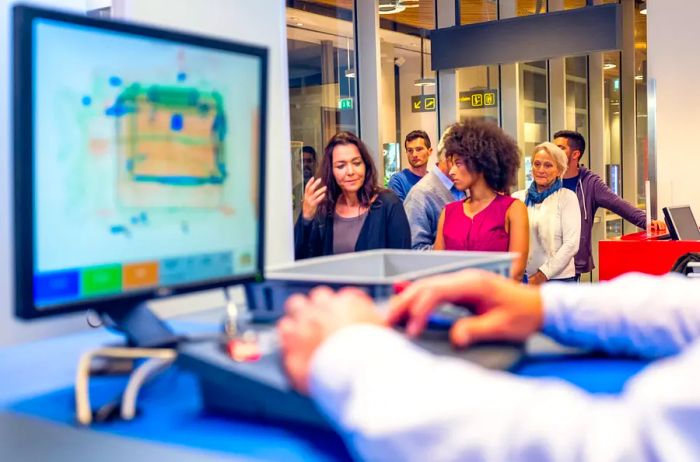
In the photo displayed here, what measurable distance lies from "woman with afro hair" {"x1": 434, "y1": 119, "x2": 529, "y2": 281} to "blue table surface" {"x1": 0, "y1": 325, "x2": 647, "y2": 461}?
9.35 feet

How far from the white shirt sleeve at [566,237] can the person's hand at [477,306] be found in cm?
397

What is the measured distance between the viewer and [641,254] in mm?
5207

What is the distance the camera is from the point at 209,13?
2279 millimetres

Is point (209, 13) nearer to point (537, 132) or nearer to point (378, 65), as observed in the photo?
point (378, 65)

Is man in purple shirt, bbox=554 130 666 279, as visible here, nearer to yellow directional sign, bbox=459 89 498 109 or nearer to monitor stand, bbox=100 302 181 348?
yellow directional sign, bbox=459 89 498 109

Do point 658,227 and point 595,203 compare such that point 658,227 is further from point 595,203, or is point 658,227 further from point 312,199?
point 312,199

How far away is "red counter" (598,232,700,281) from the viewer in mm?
5082

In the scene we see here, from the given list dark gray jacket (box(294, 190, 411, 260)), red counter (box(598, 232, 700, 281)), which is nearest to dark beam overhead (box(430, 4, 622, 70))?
red counter (box(598, 232, 700, 281))

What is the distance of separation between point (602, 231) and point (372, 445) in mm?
11202

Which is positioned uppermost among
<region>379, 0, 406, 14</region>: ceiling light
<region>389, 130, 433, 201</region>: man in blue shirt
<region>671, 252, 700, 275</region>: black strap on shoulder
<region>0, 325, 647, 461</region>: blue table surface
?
<region>379, 0, 406, 14</region>: ceiling light

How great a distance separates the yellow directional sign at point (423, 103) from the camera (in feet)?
31.2

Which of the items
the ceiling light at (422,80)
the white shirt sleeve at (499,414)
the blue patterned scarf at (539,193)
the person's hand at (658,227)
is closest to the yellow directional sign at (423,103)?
the ceiling light at (422,80)

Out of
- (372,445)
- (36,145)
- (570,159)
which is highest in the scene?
(570,159)

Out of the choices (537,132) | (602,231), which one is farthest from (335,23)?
(602,231)
